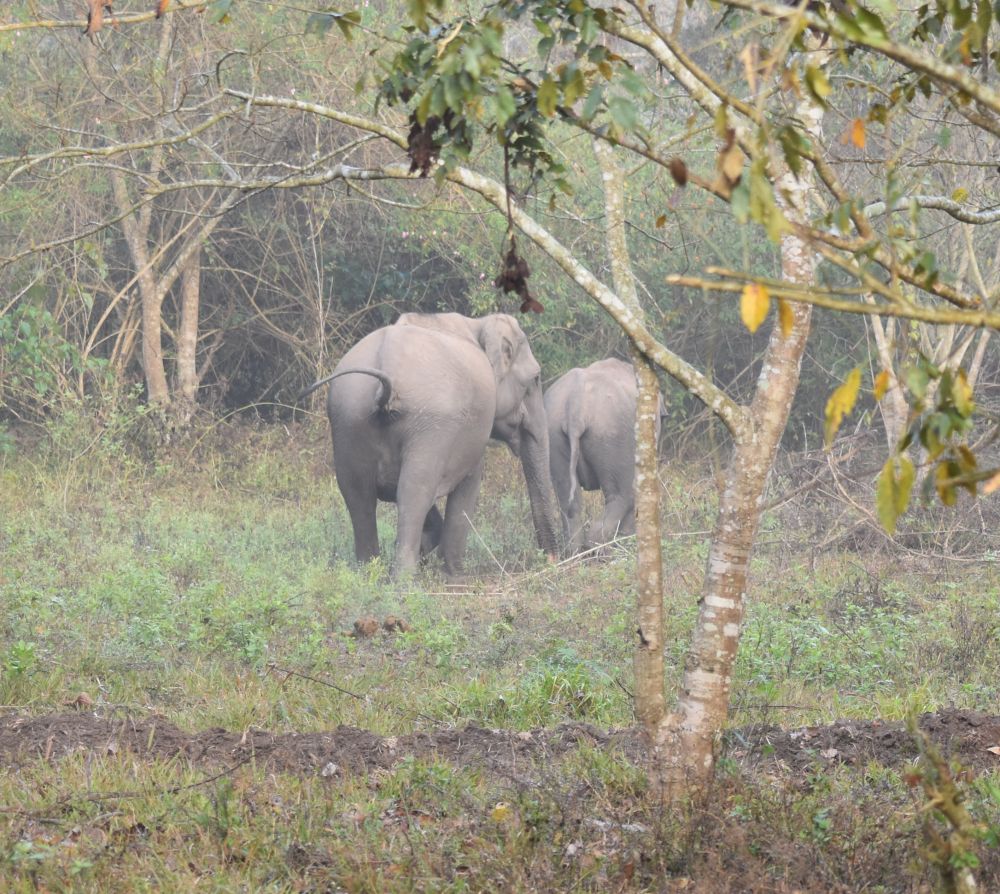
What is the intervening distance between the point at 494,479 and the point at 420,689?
838 cm

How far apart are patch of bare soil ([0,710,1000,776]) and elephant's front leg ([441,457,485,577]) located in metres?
6.06

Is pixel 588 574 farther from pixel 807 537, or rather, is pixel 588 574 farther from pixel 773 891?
pixel 773 891

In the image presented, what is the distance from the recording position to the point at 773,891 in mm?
3623

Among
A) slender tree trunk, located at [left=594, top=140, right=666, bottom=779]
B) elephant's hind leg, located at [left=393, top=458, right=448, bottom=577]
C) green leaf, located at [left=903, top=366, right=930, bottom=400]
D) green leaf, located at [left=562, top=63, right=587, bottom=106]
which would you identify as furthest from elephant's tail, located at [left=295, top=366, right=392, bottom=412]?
green leaf, located at [left=903, top=366, right=930, bottom=400]

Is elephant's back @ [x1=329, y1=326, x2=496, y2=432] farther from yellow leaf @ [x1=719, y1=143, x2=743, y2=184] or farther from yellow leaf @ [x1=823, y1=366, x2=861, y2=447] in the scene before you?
yellow leaf @ [x1=823, y1=366, x2=861, y2=447]

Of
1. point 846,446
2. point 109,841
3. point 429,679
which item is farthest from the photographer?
point 846,446

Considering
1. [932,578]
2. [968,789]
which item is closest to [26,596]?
[968,789]

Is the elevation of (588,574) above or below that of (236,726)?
below

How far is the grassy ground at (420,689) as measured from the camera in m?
3.92

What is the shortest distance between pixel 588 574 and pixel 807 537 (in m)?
1.94

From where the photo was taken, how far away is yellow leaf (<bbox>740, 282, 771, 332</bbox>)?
2.06 m

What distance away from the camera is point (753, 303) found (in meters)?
2.08

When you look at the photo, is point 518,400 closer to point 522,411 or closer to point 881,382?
point 522,411

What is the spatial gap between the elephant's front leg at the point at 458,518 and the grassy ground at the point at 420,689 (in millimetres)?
187
